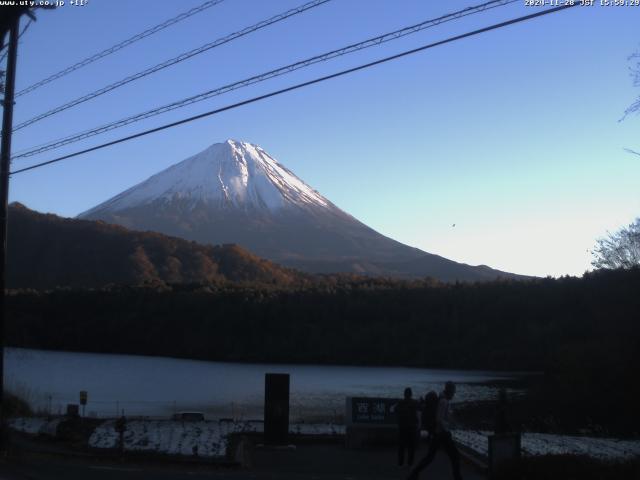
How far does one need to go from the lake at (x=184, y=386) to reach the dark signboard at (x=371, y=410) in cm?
1286

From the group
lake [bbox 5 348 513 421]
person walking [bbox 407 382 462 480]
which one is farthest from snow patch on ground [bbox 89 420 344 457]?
lake [bbox 5 348 513 421]

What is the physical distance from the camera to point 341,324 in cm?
8506

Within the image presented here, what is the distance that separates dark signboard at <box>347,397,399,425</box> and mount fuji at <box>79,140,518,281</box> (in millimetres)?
127158

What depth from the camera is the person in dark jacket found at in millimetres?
13781

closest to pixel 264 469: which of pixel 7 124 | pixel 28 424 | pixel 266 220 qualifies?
pixel 28 424

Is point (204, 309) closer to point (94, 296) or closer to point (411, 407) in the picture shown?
point (94, 296)

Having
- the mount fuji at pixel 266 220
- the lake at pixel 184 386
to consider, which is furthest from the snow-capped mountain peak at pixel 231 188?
the lake at pixel 184 386

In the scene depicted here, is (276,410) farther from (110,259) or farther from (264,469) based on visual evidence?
Result: (110,259)

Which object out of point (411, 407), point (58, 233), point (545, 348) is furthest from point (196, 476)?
point (58, 233)

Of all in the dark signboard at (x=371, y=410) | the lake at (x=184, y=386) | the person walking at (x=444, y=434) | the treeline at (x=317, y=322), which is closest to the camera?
the person walking at (x=444, y=434)

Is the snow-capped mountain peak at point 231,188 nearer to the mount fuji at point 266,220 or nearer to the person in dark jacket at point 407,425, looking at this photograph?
the mount fuji at point 266,220

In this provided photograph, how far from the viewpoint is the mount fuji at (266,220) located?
6225 inches

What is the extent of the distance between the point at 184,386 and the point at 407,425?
35831mm

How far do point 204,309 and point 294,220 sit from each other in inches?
3504
